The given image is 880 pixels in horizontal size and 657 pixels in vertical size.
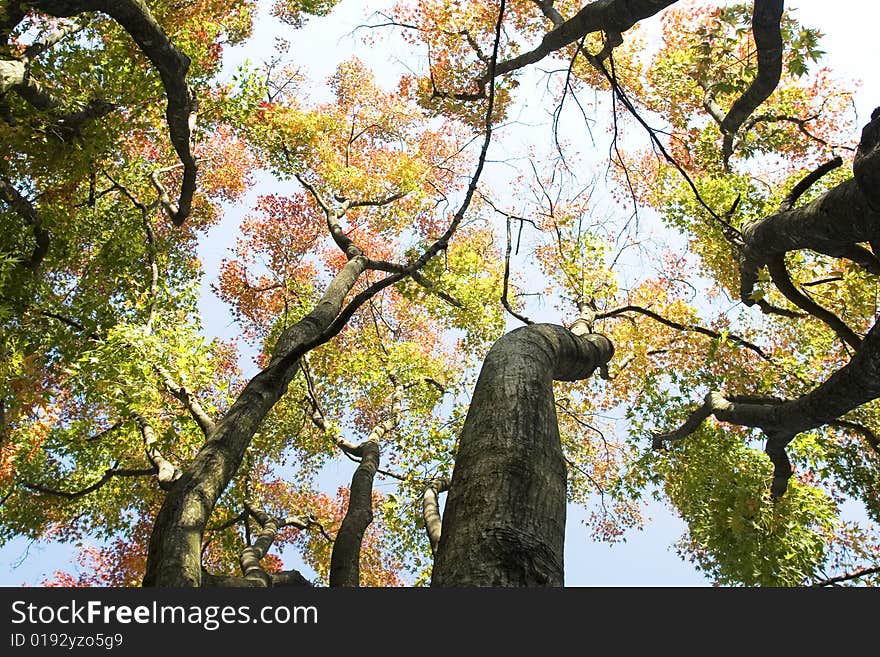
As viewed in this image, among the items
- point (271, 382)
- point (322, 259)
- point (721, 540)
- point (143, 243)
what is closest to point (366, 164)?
point (322, 259)

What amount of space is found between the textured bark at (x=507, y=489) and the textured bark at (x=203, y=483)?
7.40ft

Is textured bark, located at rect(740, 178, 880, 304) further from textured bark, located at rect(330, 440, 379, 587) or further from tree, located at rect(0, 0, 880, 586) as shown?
textured bark, located at rect(330, 440, 379, 587)

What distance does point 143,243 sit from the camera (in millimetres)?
10656

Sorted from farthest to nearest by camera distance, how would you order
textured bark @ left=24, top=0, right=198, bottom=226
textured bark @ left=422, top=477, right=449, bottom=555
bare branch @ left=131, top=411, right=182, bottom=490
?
textured bark @ left=422, top=477, right=449, bottom=555 < bare branch @ left=131, top=411, right=182, bottom=490 < textured bark @ left=24, top=0, right=198, bottom=226

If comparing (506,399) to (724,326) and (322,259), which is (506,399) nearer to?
(724,326)

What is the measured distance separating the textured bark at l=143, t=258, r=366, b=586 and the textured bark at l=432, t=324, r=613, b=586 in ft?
7.40

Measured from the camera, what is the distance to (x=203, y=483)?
19.1ft

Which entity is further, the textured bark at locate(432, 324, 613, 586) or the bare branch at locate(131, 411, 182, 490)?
the bare branch at locate(131, 411, 182, 490)

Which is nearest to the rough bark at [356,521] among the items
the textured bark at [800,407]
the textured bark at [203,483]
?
the textured bark at [203,483]

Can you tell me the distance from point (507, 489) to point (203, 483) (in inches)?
171

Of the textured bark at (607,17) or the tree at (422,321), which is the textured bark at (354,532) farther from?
the textured bark at (607,17)

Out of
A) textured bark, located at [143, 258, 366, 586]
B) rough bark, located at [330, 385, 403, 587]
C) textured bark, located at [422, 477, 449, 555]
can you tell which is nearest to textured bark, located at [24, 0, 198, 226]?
textured bark, located at [143, 258, 366, 586]

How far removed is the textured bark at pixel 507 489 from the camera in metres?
2.27

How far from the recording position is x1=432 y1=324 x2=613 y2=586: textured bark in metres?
2.27
